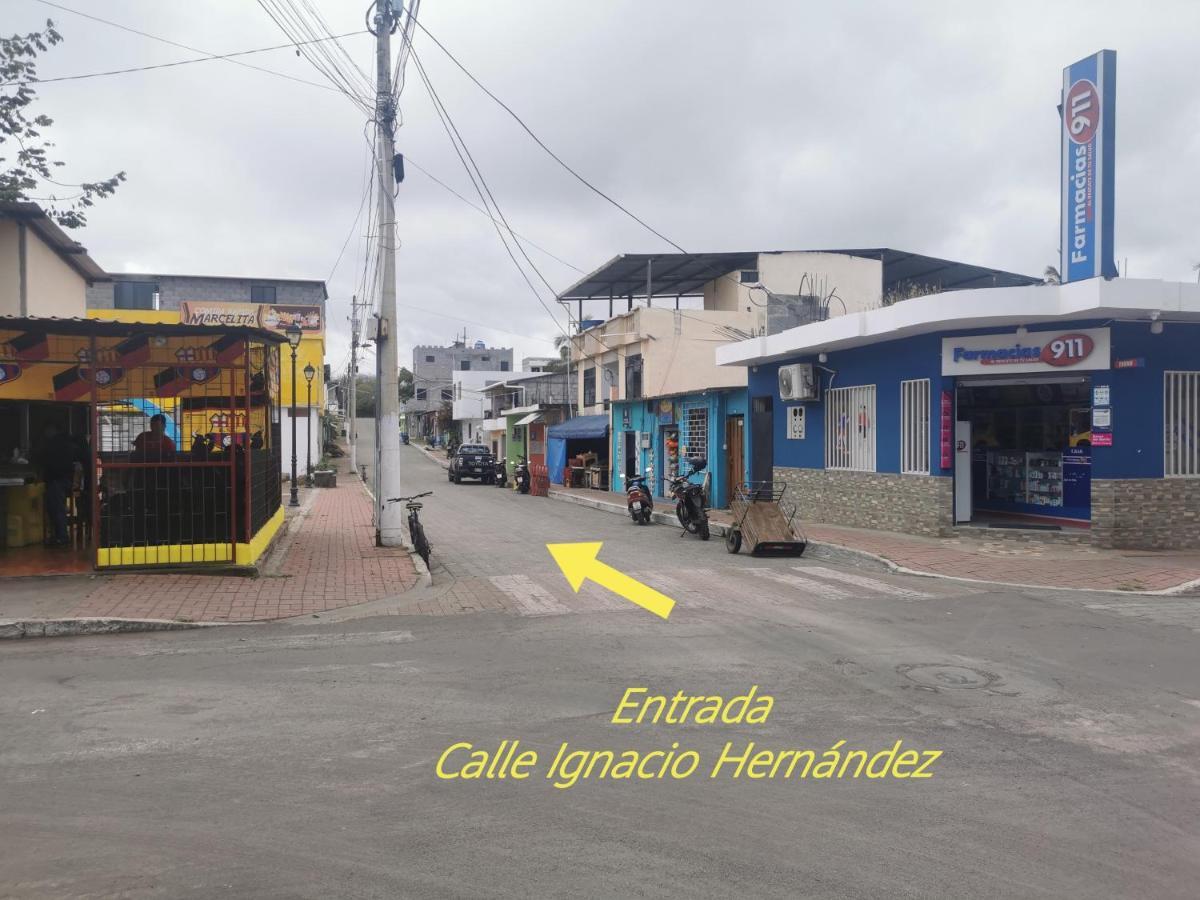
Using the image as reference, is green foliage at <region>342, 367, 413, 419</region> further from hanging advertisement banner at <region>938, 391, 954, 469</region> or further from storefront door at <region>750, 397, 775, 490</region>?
hanging advertisement banner at <region>938, 391, 954, 469</region>

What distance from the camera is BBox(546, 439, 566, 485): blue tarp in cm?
3769

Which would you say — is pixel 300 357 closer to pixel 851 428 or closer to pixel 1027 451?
pixel 851 428

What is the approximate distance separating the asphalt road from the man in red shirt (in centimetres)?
340

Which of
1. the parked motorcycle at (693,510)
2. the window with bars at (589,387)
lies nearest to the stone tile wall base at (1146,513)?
the parked motorcycle at (693,510)

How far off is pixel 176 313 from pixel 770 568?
38144 mm

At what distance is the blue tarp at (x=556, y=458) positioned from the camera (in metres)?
37.7

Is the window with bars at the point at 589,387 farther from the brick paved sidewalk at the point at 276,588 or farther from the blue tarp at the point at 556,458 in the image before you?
the brick paved sidewalk at the point at 276,588

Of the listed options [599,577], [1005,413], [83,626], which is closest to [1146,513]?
[1005,413]

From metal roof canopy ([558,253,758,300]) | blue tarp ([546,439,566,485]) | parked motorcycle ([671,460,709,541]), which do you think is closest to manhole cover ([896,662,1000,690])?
parked motorcycle ([671,460,709,541])

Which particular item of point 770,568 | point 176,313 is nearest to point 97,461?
point 770,568

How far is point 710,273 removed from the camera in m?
32.5

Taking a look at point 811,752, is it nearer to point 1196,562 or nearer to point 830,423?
point 1196,562

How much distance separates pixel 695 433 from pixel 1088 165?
13.5m

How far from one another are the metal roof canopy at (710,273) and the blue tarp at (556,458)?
6.23 meters
